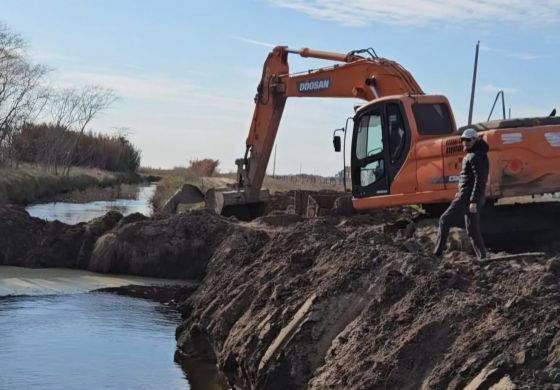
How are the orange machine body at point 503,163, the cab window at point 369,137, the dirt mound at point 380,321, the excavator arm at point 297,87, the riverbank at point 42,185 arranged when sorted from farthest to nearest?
the riverbank at point 42,185
the excavator arm at point 297,87
the cab window at point 369,137
the orange machine body at point 503,163
the dirt mound at point 380,321

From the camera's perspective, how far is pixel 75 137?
7206 cm

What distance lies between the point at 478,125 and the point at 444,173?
1.00m

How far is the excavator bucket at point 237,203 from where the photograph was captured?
20906mm

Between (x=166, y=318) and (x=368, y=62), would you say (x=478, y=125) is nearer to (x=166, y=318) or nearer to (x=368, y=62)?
(x=368, y=62)

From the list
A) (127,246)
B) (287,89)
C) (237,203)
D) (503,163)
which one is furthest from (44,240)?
(503,163)

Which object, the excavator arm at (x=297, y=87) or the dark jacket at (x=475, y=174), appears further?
the excavator arm at (x=297, y=87)

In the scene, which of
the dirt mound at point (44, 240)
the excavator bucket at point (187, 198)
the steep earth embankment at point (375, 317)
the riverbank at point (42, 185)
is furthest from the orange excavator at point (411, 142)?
the riverbank at point (42, 185)

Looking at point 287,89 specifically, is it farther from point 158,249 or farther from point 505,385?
point 505,385

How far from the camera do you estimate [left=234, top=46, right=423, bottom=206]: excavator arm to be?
15859 millimetres

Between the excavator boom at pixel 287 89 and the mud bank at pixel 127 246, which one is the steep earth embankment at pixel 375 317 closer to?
the excavator boom at pixel 287 89

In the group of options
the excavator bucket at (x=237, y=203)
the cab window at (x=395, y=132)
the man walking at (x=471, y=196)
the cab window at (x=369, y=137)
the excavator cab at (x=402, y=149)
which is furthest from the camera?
the excavator bucket at (x=237, y=203)

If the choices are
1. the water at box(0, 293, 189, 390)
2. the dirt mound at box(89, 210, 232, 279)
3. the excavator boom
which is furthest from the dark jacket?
the dirt mound at box(89, 210, 232, 279)

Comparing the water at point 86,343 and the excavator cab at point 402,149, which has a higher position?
the excavator cab at point 402,149

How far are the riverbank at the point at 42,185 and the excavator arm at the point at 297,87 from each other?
59.2ft
